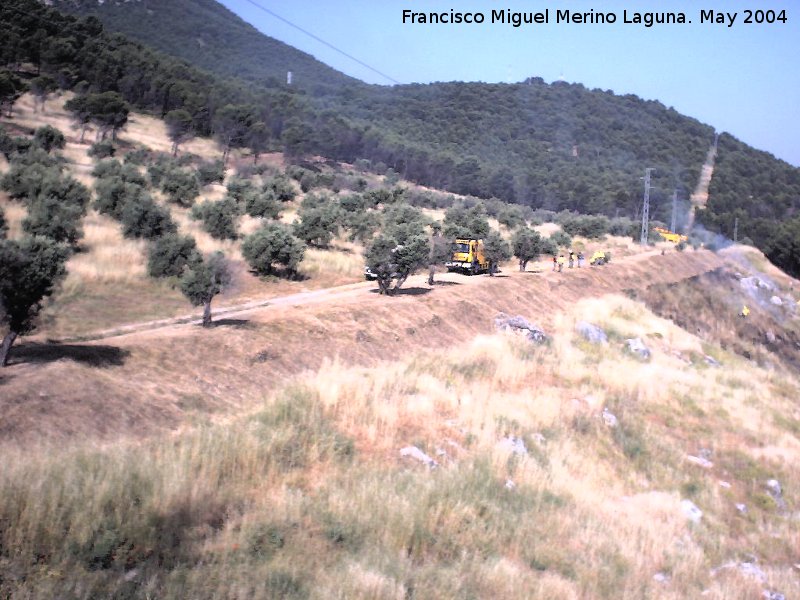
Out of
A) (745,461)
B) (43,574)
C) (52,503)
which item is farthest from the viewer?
(745,461)

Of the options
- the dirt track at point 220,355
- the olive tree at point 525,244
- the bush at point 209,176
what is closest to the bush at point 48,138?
the bush at point 209,176

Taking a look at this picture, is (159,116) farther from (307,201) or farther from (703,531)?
(703,531)

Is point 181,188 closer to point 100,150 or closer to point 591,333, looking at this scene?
point 100,150

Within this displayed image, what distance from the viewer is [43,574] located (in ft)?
16.6

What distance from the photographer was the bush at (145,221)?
27297mm

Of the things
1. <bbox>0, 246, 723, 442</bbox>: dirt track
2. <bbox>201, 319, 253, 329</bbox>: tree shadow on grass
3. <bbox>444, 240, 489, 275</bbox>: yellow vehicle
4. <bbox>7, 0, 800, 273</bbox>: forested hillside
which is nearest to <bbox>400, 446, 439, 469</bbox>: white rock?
<bbox>0, 246, 723, 442</bbox>: dirt track

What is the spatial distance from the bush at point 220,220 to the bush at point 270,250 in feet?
10.8

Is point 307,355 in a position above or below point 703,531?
above

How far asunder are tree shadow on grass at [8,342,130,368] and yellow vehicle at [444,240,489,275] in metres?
24.8

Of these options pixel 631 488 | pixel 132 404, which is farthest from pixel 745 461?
pixel 132 404

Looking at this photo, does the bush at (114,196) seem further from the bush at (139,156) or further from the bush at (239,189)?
the bush at (139,156)

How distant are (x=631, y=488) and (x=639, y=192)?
102 meters

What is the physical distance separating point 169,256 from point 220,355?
10.3 metres

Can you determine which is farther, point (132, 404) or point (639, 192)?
point (639, 192)
